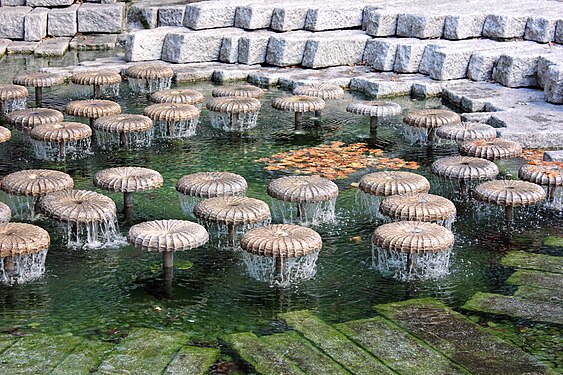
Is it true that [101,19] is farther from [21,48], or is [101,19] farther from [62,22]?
[21,48]

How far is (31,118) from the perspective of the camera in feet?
46.2

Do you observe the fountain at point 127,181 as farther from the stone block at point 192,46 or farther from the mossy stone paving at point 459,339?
the stone block at point 192,46

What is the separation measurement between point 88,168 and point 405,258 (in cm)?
535

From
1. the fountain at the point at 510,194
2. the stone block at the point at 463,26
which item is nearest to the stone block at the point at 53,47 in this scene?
the stone block at the point at 463,26

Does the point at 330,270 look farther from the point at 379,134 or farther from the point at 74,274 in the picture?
the point at 379,134

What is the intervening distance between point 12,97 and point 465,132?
7293 mm

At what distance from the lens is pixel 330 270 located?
33.0ft

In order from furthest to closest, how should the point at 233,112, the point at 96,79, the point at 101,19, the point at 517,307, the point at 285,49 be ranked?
the point at 101,19
the point at 285,49
the point at 96,79
the point at 233,112
the point at 517,307

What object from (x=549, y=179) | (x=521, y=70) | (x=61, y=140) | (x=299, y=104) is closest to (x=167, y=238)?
(x=61, y=140)

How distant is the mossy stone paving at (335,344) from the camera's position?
7820mm

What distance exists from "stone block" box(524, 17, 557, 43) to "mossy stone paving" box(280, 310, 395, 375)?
37.9 feet

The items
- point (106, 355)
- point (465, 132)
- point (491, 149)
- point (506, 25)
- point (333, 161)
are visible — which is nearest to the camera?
point (106, 355)

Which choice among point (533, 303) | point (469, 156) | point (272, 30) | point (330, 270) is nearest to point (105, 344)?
point (330, 270)

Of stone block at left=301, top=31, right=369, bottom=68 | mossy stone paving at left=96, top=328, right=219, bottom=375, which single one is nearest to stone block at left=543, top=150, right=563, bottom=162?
mossy stone paving at left=96, top=328, right=219, bottom=375
